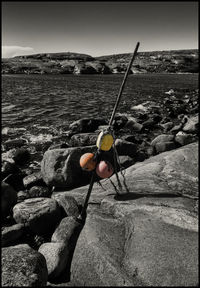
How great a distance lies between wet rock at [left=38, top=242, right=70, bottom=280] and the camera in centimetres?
461

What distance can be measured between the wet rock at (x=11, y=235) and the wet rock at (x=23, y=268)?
1312mm

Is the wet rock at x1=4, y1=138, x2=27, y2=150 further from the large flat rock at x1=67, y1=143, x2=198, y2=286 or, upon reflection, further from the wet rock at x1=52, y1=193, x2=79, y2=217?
the large flat rock at x1=67, y1=143, x2=198, y2=286

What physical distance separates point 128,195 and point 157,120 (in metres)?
14.6

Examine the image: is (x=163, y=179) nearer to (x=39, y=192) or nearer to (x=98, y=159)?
(x=98, y=159)

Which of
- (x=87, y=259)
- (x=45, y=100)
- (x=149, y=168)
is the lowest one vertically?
(x=87, y=259)

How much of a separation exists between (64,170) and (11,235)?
3121 mm

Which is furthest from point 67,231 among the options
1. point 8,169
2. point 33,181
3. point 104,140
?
point 8,169

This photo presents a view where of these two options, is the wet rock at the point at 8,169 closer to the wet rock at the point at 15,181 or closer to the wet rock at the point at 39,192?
the wet rock at the point at 15,181

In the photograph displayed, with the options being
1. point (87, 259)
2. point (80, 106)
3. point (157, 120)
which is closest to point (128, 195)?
point (87, 259)

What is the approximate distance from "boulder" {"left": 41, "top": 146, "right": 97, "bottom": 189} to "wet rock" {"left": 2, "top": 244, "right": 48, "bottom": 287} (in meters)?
3.97

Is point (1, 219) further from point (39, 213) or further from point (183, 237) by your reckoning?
point (183, 237)

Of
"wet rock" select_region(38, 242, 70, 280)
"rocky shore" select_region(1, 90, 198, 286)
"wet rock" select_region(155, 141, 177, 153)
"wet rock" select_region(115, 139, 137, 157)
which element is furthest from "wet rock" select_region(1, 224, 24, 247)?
"wet rock" select_region(155, 141, 177, 153)

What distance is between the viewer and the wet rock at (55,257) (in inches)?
181

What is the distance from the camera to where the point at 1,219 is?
282 inches
